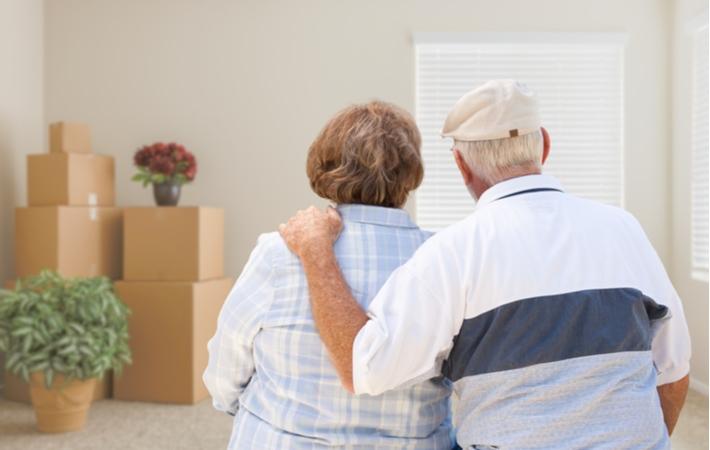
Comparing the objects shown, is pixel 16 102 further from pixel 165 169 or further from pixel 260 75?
pixel 260 75

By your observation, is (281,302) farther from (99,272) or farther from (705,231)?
(705,231)

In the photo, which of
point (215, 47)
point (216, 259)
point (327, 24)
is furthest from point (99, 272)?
point (327, 24)

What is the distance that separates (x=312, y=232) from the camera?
1483mm

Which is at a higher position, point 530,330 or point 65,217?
point 65,217

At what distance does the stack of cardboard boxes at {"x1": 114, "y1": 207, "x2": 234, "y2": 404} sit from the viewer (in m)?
4.45

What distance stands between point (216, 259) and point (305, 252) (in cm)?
340

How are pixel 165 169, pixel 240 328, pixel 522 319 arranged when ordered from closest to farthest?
pixel 522 319 → pixel 240 328 → pixel 165 169

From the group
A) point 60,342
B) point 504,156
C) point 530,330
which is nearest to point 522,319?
point 530,330

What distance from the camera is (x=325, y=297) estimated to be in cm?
142

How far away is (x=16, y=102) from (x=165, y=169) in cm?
105

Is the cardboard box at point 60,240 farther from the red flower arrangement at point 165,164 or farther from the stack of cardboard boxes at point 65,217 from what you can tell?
the red flower arrangement at point 165,164

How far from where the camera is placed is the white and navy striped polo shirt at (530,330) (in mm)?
1256

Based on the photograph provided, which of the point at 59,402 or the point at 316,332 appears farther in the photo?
the point at 59,402

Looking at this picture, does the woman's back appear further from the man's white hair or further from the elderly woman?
the man's white hair
